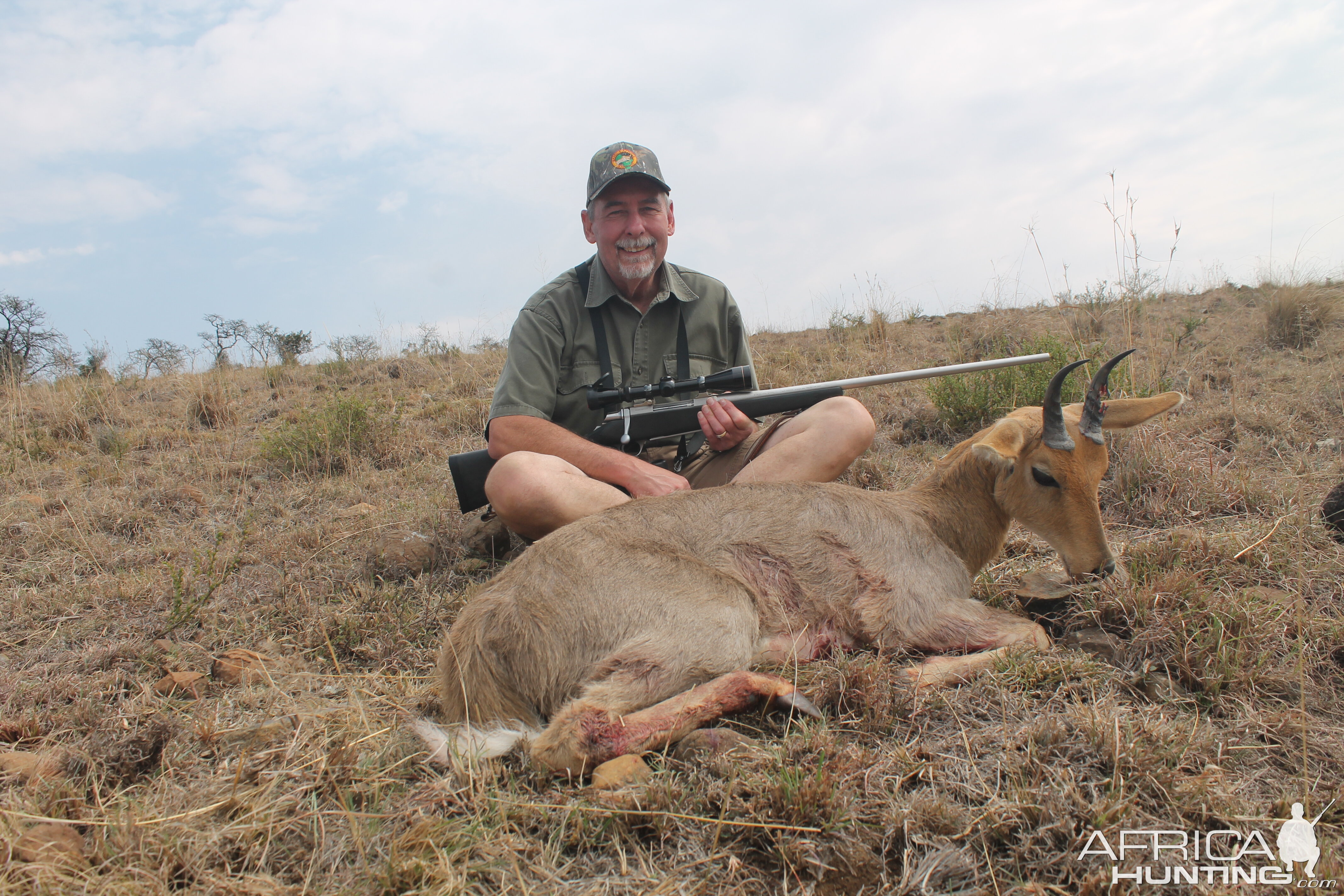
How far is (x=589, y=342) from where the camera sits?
5375mm

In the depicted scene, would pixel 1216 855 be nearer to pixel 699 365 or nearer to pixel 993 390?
pixel 699 365

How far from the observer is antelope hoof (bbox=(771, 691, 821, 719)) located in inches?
102

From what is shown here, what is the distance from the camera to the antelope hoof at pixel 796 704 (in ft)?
8.49

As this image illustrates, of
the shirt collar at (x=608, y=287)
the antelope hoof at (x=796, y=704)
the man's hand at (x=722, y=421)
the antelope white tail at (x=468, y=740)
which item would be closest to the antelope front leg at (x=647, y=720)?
the antelope hoof at (x=796, y=704)

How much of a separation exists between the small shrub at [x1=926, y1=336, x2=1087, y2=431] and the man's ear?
279cm

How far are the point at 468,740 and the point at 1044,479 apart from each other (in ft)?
9.73

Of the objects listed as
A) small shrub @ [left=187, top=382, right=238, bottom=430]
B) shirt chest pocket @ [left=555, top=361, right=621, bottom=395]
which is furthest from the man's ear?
small shrub @ [left=187, top=382, right=238, bottom=430]

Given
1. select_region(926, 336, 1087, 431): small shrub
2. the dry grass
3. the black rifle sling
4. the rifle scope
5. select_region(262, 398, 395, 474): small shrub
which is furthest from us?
select_region(262, 398, 395, 474): small shrub

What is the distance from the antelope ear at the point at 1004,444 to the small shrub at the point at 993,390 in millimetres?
3192

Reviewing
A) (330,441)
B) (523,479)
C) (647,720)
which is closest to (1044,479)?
(647,720)

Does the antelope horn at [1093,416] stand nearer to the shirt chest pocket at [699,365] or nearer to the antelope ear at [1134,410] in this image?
the antelope ear at [1134,410]

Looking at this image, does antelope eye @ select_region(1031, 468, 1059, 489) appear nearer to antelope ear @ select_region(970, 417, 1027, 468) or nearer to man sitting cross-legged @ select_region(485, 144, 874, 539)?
antelope ear @ select_region(970, 417, 1027, 468)

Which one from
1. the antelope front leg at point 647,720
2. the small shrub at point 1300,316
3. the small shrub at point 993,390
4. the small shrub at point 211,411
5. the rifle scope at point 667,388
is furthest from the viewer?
the small shrub at point 211,411

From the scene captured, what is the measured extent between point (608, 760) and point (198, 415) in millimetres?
9551
